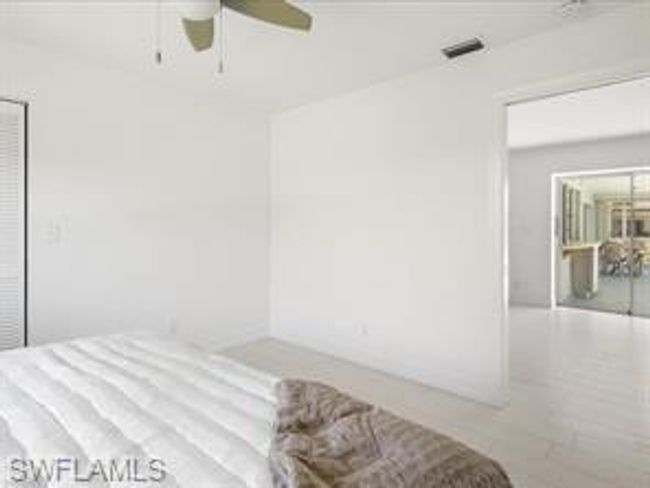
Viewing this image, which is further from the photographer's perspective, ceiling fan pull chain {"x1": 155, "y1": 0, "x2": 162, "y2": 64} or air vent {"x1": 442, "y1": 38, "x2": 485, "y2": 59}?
air vent {"x1": 442, "y1": 38, "x2": 485, "y2": 59}

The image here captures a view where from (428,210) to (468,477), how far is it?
2.38 metres

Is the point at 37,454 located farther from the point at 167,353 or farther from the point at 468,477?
the point at 468,477

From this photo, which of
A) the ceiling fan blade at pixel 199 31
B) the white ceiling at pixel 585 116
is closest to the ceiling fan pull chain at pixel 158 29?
the ceiling fan blade at pixel 199 31

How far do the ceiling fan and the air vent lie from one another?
53.1 inches

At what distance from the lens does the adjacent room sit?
1.25 metres

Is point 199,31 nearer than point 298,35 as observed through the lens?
Yes

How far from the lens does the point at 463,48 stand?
2814 mm

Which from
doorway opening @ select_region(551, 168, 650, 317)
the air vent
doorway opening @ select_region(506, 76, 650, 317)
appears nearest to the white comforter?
the air vent

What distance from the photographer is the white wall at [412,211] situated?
9.21 feet

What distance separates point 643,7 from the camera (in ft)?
7.41

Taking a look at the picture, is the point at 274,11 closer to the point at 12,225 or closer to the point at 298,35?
the point at 298,35

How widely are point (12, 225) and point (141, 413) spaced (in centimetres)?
222

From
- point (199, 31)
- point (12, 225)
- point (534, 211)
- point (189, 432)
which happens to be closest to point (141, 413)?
point (189, 432)

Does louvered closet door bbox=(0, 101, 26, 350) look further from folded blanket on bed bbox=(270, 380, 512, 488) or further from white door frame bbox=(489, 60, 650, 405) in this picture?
white door frame bbox=(489, 60, 650, 405)
